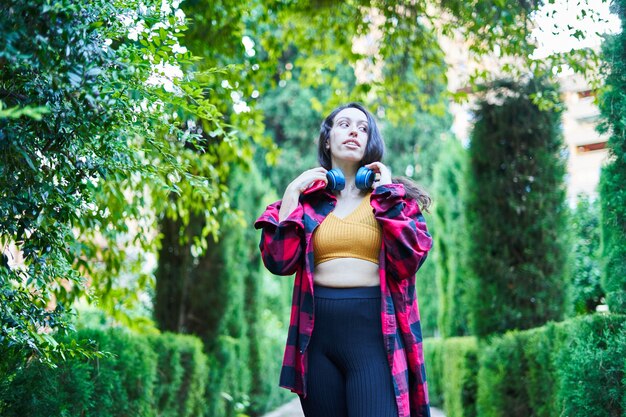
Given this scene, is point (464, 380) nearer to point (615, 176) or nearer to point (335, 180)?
point (615, 176)

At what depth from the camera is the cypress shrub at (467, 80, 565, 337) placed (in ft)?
20.7

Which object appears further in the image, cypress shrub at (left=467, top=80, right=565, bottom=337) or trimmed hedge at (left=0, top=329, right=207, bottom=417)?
cypress shrub at (left=467, top=80, right=565, bottom=337)

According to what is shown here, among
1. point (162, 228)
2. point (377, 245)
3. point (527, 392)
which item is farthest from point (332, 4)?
point (377, 245)

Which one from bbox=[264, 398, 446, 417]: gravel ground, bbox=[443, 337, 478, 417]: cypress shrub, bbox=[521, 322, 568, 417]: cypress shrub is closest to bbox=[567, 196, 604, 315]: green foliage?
bbox=[521, 322, 568, 417]: cypress shrub

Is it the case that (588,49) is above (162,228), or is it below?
above

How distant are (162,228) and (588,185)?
1886 centimetres

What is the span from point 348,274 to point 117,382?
6.94 feet

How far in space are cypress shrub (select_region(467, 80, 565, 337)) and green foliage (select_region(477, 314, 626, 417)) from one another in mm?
417

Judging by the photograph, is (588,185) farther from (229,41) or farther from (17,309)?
(17,309)

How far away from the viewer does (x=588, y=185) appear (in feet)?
77.8

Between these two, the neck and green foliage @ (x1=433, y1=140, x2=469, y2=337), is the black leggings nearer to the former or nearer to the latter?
the neck

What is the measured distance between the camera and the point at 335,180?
309cm

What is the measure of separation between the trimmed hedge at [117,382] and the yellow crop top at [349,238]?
44.9 inches

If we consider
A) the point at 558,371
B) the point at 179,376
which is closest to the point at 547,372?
the point at 558,371
